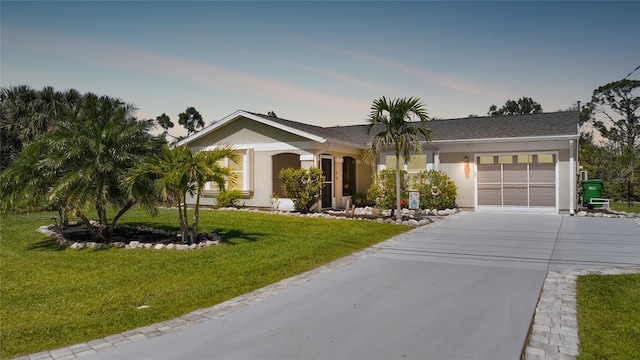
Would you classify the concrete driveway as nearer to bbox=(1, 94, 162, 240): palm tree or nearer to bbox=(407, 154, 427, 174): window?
bbox=(1, 94, 162, 240): palm tree

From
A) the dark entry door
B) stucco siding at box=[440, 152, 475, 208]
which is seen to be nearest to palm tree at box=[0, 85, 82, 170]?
the dark entry door

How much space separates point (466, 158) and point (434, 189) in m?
2.15

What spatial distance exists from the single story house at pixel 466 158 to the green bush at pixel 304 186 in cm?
56

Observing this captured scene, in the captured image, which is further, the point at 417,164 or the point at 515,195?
the point at 417,164

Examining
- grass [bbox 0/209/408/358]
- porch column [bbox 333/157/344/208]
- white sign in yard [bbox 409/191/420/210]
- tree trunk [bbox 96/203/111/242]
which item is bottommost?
grass [bbox 0/209/408/358]

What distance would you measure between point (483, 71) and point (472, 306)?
13714 millimetres

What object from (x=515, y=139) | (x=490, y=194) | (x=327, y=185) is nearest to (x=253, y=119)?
(x=327, y=185)

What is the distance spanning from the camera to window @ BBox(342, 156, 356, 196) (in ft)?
56.7

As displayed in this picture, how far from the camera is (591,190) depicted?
15.9 meters

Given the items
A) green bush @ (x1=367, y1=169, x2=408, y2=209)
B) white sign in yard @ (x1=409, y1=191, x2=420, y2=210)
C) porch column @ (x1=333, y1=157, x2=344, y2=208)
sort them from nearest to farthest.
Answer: white sign in yard @ (x1=409, y1=191, x2=420, y2=210) < green bush @ (x1=367, y1=169, x2=408, y2=209) < porch column @ (x1=333, y1=157, x2=344, y2=208)

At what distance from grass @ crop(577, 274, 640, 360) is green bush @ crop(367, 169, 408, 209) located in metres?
8.40

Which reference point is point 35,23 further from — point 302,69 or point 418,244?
point 418,244

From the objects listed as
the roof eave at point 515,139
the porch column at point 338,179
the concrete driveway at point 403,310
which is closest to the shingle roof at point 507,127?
the roof eave at point 515,139

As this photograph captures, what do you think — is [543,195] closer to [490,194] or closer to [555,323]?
[490,194]
